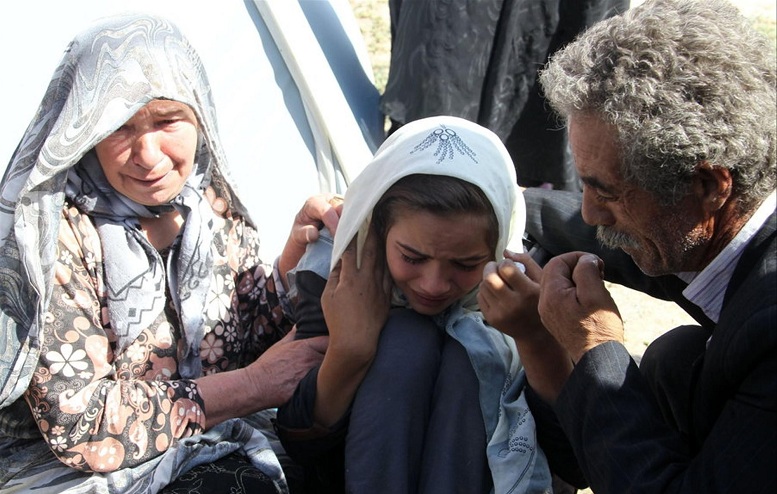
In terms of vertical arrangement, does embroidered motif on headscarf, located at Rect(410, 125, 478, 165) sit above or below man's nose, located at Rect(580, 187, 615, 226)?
above

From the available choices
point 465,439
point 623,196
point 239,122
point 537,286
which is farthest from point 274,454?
point 239,122

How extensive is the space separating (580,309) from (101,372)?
131 centimetres

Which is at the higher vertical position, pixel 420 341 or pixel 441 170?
pixel 441 170

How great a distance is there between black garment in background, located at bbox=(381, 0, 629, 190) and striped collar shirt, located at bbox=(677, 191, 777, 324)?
225cm

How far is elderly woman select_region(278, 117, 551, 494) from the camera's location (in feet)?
7.74

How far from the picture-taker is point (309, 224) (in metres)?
2.97

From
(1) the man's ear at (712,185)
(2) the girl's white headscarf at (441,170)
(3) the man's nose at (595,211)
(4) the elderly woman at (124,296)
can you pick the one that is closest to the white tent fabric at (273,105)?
(4) the elderly woman at (124,296)

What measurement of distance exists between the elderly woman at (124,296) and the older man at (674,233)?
36.4 inches

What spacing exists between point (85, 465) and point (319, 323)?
771 millimetres

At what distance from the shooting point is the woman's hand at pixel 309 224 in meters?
2.91

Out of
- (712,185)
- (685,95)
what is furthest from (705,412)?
(685,95)

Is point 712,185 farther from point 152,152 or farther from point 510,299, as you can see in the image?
point 152,152

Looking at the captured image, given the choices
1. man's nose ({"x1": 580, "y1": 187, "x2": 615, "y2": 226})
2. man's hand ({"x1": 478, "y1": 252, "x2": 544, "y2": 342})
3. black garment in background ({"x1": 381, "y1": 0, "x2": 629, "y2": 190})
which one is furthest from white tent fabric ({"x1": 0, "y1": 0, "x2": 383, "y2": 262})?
man's nose ({"x1": 580, "y1": 187, "x2": 615, "y2": 226})

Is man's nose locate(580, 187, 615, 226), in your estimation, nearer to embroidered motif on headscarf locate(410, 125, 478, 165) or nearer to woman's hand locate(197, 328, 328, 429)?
embroidered motif on headscarf locate(410, 125, 478, 165)
